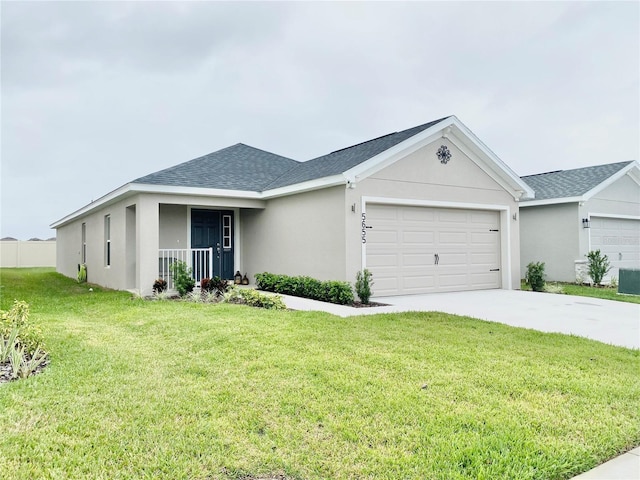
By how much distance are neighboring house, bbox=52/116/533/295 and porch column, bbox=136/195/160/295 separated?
0.03m

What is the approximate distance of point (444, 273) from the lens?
11641 mm

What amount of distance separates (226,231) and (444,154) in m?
7.31

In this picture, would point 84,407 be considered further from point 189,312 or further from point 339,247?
point 339,247

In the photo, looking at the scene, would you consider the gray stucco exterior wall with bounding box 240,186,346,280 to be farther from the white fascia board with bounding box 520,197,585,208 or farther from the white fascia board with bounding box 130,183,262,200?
the white fascia board with bounding box 520,197,585,208

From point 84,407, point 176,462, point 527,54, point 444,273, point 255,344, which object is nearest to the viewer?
point 176,462

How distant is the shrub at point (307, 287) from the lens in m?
9.42

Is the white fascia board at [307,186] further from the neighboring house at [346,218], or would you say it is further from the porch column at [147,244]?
the porch column at [147,244]

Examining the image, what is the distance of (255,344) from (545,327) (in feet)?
15.9

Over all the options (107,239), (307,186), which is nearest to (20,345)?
(307,186)

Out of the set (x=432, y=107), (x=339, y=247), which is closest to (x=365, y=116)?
(x=432, y=107)

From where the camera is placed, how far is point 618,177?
619 inches

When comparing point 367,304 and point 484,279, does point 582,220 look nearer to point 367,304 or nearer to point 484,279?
point 484,279

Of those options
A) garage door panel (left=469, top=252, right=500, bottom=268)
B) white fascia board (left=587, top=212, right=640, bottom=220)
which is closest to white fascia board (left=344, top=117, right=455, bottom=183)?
garage door panel (left=469, top=252, right=500, bottom=268)

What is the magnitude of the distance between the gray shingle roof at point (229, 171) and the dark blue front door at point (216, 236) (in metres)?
1.37
